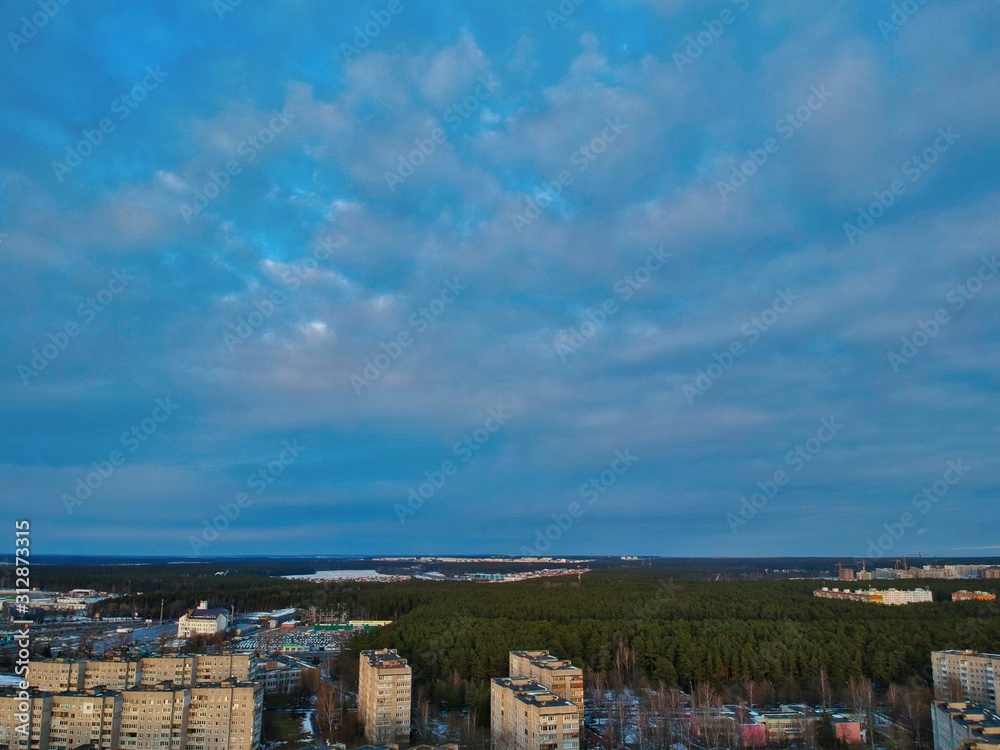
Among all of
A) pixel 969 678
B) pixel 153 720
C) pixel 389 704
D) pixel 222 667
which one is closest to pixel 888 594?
pixel 969 678

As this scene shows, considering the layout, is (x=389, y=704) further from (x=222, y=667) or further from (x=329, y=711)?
(x=222, y=667)

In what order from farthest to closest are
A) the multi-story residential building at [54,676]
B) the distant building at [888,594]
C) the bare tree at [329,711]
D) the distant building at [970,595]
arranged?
the distant building at [888,594] < the distant building at [970,595] < the multi-story residential building at [54,676] < the bare tree at [329,711]

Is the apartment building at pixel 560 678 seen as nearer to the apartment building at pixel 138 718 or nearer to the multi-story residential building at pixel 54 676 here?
the apartment building at pixel 138 718

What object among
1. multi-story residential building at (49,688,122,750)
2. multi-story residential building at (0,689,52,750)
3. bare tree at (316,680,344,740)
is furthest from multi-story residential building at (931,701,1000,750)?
multi-story residential building at (0,689,52,750)

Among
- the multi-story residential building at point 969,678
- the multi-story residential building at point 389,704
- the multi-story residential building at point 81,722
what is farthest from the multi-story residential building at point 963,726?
the multi-story residential building at point 81,722

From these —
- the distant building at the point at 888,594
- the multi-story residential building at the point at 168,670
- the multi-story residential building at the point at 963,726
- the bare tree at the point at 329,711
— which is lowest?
the bare tree at the point at 329,711

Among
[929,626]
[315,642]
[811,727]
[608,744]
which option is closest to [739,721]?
[811,727]
